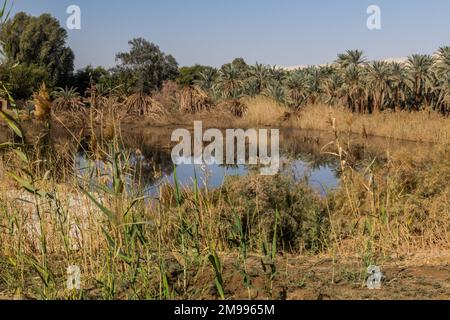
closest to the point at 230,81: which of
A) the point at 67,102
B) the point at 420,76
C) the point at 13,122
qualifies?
the point at 420,76

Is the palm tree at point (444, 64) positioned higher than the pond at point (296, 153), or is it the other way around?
the palm tree at point (444, 64)

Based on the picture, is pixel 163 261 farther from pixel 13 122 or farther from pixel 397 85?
pixel 397 85

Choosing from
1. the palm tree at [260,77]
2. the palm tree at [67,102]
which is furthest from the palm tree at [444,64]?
the palm tree at [67,102]

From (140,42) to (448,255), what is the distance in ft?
112

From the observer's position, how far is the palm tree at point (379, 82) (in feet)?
101

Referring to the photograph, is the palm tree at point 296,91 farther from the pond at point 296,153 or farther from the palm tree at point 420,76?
the palm tree at point 420,76

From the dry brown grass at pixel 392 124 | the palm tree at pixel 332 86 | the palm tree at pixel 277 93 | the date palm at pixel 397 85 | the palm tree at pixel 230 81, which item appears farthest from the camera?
the palm tree at pixel 230 81

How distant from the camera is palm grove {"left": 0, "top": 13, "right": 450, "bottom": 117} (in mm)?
30812

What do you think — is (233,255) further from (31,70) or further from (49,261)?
(31,70)

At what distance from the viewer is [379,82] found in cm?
3100

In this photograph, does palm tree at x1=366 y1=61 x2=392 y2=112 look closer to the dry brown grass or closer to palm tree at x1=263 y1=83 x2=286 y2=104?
the dry brown grass

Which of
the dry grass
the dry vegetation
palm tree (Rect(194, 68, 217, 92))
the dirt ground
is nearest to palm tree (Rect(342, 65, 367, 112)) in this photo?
the dry grass

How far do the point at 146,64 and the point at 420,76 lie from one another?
54.2ft
